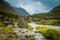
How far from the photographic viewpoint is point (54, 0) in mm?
12961

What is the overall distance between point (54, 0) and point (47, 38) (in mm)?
3839

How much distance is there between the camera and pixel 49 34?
402 inches

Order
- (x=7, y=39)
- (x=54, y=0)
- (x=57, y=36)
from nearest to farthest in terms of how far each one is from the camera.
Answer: (x=7, y=39)
(x=57, y=36)
(x=54, y=0)

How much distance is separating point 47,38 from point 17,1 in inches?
187

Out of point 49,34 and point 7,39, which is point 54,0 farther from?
point 7,39

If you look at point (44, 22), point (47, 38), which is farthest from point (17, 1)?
point (47, 38)

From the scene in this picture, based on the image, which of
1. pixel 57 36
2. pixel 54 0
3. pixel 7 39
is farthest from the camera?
pixel 54 0

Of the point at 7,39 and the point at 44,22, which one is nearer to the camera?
the point at 7,39

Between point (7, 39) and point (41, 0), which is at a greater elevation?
point (41, 0)

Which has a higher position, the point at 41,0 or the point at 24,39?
the point at 41,0

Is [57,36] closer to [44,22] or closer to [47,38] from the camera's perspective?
[47,38]

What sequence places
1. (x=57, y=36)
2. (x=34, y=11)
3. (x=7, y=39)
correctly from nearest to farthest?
1. (x=7, y=39)
2. (x=57, y=36)
3. (x=34, y=11)

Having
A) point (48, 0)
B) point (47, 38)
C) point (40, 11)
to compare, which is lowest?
point (47, 38)

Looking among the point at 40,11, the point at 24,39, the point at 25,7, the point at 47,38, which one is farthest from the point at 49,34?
the point at 25,7
